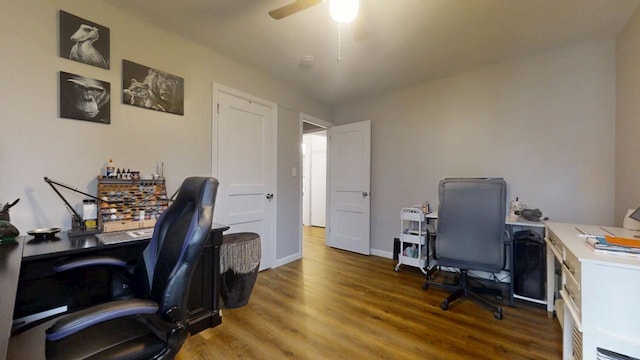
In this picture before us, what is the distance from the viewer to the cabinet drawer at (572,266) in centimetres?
124

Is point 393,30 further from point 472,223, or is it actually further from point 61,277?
point 61,277

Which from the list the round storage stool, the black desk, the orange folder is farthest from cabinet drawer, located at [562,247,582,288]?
the black desk

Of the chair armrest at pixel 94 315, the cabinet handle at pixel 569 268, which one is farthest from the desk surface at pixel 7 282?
the cabinet handle at pixel 569 268

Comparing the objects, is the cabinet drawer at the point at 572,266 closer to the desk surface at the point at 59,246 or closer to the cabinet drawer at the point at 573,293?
the cabinet drawer at the point at 573,293

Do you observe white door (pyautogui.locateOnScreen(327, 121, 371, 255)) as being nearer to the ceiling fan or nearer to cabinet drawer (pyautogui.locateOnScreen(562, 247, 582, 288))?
the ceiling fan

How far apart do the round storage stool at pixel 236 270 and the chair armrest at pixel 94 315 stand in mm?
1302

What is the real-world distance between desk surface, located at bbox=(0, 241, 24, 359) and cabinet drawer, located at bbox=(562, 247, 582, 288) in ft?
6.60

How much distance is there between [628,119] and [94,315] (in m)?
3.69

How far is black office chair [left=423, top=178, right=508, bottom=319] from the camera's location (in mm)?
2100

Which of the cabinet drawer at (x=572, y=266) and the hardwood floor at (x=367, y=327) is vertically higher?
the cabinet drawer at (x=572, y=266)

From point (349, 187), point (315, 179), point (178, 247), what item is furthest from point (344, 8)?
point (315, 179)

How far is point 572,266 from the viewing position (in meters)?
1.36

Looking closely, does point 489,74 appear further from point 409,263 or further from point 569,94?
point 409,263

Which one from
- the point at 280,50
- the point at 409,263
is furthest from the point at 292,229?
the point at 280,50
